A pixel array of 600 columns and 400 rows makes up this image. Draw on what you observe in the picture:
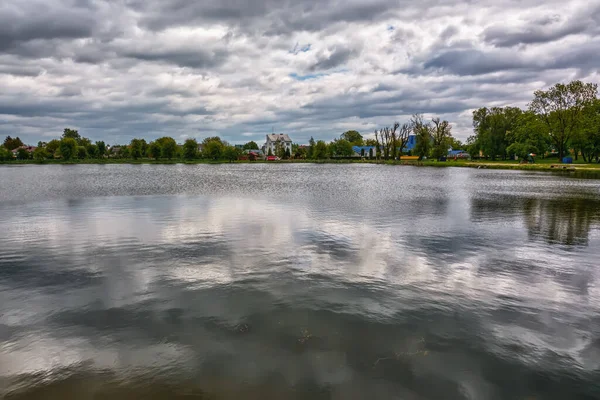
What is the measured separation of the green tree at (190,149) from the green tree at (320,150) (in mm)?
60069

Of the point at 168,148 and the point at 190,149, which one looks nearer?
the point at 168,148

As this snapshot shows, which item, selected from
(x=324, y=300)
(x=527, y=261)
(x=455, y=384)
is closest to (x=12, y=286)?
(x=324, y=300)

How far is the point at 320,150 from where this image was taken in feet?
620

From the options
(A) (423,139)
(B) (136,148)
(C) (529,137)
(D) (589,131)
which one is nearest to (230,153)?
(B) (136,148)

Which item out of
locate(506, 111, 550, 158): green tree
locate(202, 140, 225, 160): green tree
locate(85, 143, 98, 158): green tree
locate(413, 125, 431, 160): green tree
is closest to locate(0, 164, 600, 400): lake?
locate(506, 111, 550, 158): green tree

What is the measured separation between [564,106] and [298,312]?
330 ft

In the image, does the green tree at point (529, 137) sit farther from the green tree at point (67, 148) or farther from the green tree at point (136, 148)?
the green tree at point (67, 148)

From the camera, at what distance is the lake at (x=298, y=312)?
22.6 feet

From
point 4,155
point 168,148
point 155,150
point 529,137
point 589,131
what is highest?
point 168,148

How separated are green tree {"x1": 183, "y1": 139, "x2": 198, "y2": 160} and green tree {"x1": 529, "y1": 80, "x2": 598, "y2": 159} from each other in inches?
5719

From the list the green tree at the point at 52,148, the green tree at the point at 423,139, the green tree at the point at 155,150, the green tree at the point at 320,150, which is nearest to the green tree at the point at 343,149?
the green tree at the point at 320,150

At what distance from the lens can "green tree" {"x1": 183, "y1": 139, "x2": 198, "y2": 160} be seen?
188m

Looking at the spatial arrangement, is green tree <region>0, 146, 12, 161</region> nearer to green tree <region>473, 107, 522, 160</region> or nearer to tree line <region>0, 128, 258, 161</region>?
tree line <region>0, 128, 258, 161</region>

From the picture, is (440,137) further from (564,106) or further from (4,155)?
(4,155)
